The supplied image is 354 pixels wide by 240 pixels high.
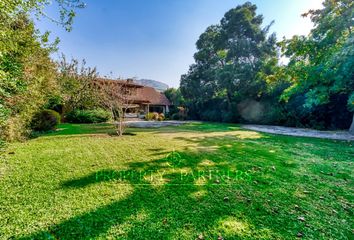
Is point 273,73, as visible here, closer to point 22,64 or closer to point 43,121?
point 22,64

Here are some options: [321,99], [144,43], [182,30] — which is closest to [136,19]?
[144,43]

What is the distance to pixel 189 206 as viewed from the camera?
314 cm

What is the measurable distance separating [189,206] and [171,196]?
455 mm

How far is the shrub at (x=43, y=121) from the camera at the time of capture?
9.89 m

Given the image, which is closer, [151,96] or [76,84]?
[76,84]

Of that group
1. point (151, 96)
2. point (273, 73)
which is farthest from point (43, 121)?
point (151, 96)

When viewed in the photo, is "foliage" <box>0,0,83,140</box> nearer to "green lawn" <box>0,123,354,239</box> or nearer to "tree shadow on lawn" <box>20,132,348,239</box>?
"green lawn" <box>0,123,354,239</box>

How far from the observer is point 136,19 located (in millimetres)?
13109

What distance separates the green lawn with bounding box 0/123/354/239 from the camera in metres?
2.57

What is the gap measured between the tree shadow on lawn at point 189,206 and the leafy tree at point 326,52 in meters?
7.99

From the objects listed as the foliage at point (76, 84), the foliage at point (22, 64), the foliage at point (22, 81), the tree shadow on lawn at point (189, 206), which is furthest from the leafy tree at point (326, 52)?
the foliage at point (76, 84)

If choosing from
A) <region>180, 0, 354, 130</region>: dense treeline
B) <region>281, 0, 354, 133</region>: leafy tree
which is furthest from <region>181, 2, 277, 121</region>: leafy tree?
<region>281, 0, 354, 133</region>: leafy tree

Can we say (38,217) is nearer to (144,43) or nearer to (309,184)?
(309,184)

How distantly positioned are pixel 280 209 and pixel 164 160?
318cm
